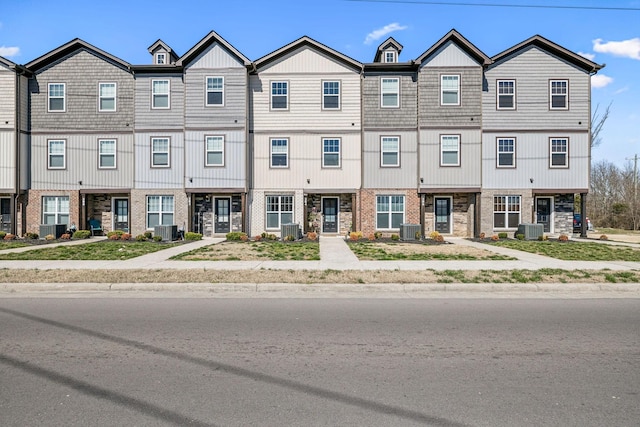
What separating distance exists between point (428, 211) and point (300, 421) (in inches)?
841

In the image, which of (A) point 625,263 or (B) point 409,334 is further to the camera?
(A) point 625,263

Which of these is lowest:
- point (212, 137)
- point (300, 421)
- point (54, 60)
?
point (300, 421)

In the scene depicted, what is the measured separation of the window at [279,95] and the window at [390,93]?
5.16m

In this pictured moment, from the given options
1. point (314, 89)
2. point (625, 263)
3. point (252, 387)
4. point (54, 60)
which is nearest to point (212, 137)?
point (314, 89)

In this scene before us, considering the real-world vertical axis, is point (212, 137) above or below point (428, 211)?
above

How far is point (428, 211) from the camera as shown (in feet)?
78.6

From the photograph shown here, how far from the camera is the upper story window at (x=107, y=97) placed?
23.6 m

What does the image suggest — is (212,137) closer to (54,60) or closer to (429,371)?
→ (54,60)

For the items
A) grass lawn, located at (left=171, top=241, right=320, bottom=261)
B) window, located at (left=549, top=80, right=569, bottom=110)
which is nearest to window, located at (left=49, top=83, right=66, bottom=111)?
grass lawn, located at (left=171, top=241, right=320, bottom=261)

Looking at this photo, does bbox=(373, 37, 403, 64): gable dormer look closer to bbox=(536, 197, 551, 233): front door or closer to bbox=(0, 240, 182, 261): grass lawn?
bbox=(536, 197, 551, 233): front door

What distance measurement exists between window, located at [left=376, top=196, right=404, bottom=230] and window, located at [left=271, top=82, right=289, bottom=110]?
725 centimetres

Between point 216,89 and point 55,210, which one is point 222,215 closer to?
point 216,89

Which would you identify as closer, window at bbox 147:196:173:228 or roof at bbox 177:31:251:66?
roof at bbox 177:31:251:66

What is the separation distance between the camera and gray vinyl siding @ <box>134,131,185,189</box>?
23.2 metres
